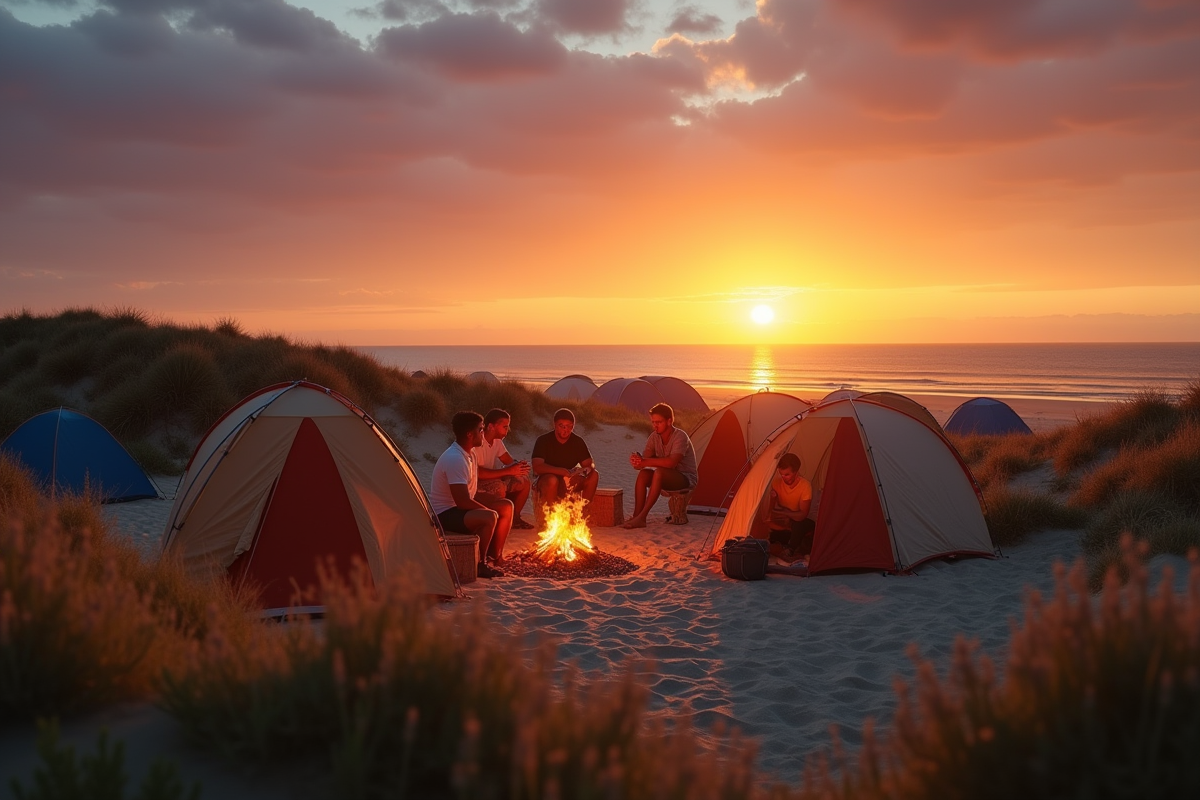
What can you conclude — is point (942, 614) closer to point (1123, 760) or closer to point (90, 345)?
point (1123, 760)

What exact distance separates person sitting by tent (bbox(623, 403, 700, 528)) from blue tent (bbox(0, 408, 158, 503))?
22.3 feet

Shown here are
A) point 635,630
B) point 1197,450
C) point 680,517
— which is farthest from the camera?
point 680,517

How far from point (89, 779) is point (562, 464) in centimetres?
870

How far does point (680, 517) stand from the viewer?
11.8 meters

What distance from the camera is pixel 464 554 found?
26.9 feet

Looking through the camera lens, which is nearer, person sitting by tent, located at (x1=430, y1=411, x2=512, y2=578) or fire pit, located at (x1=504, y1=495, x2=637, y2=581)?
person sitting by tent, located at (x1=430, y1=411, x2=512, y2=578)

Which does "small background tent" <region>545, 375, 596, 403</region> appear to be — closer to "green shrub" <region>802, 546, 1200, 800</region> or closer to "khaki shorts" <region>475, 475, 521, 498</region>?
"khaki shorts" <region>475, 475, 521, 498</region>

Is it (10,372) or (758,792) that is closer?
(758,792)

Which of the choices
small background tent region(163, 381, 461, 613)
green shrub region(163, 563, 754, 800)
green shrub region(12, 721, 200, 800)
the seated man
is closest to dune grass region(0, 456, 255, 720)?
green shrub region(163, 563, 754, 800)

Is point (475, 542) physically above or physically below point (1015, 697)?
below

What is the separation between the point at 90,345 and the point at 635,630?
17.0m

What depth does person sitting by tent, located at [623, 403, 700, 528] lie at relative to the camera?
451 inches

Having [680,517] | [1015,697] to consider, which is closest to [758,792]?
[1015,697]

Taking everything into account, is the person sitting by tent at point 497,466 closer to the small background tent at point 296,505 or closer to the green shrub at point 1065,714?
the small background tent at point 296,505
